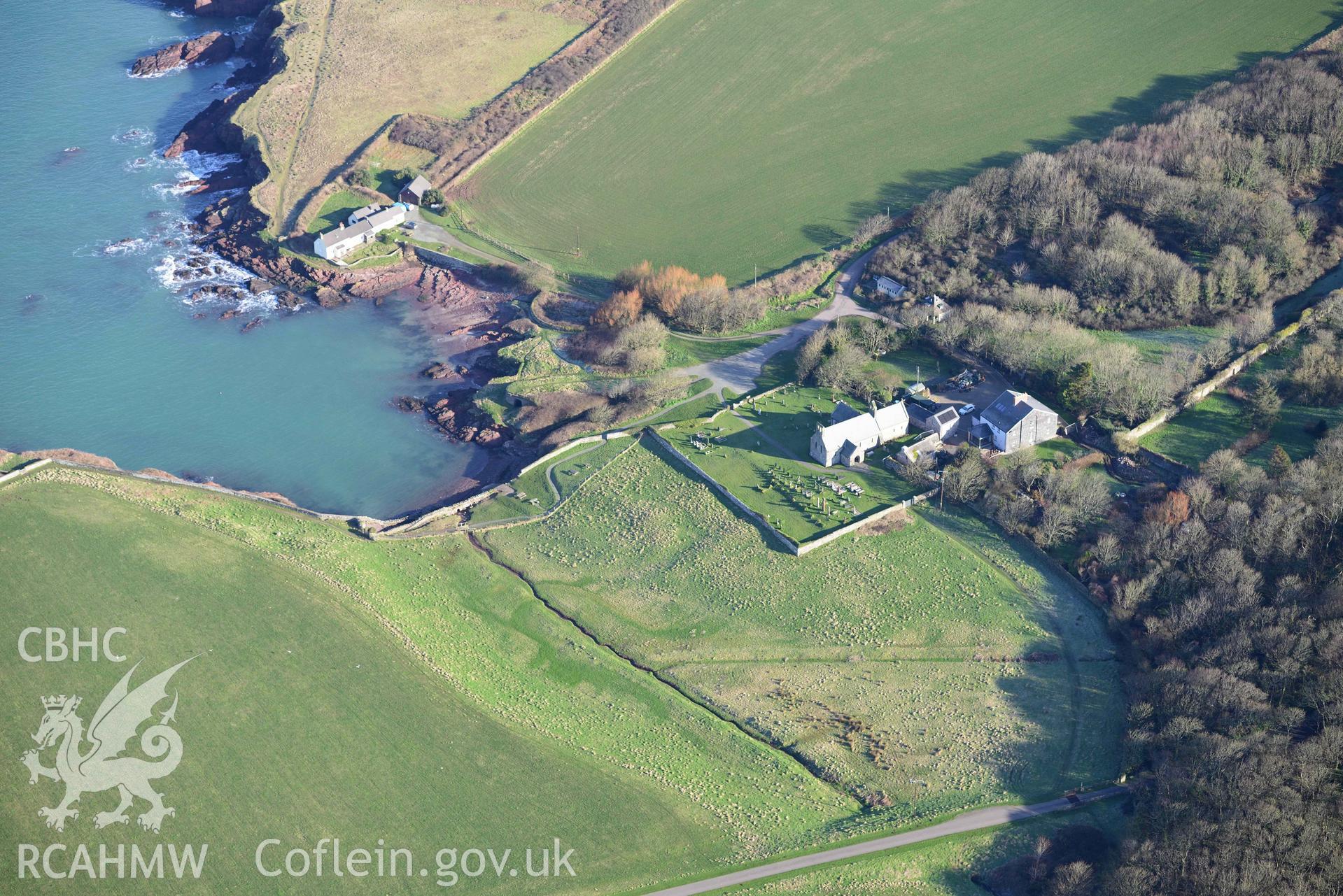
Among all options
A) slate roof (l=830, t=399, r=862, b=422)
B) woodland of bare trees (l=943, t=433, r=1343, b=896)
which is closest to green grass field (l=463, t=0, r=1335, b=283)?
slate roof (l=830, t=399, r=862, b=422)

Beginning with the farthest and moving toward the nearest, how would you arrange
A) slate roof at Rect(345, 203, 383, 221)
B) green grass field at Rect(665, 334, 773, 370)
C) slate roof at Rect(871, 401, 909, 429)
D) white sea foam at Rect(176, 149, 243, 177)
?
white sea foam at Rect(176, 149, 243, 177), slate roof at Rect(345, 203, 383, 221), green grass field at Rect(665, 334, 773, 370), slate roof at Rect(871, 401, 909, 429)

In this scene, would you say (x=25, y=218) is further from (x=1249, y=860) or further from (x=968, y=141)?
(x=1249, y=860)

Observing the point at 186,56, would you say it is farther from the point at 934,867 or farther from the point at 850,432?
the point at 934,867

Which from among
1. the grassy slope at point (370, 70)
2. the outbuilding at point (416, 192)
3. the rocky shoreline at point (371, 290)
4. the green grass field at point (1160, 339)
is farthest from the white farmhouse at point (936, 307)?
the grassy slope at point (370, 70)

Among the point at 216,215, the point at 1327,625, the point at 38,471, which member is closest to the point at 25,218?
the point at 216,215

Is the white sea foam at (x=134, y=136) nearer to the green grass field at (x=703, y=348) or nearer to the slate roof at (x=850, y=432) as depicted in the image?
the green grass field at (x=703, y=348)

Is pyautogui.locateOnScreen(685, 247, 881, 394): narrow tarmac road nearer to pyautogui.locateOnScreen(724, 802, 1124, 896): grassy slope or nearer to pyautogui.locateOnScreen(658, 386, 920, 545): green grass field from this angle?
pyautogui.locateOnScreen(658, 386, 920, 545): green grass field
